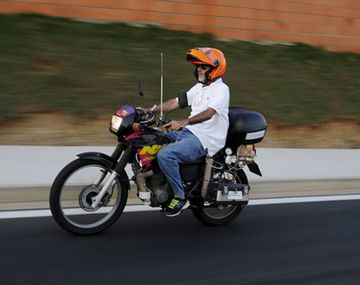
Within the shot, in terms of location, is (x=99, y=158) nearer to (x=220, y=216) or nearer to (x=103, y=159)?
(x=103, y=159)

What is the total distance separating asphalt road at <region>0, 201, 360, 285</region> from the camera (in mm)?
4410

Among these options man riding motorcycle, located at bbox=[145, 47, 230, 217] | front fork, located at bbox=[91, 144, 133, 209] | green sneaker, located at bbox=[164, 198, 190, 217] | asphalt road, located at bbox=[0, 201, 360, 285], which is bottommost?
asphalt road, located at bbox=[0, 201, 360, 285]

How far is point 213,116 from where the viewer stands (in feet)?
17.9

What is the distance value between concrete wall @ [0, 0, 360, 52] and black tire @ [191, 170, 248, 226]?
22.8ft

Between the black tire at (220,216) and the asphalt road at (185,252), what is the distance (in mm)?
84

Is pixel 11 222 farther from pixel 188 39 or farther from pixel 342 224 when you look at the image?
pixel 188 39

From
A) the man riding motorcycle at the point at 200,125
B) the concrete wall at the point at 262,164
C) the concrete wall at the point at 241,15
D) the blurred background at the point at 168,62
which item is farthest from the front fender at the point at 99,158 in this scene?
the concrete wall at the point at 241,15

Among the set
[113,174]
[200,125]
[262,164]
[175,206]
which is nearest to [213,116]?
[200,125]

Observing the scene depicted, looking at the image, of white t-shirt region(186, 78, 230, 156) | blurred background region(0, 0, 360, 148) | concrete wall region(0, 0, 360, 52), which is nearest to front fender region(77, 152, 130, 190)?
white t-shirt region(186, 78, 230, 156)

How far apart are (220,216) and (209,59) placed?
1690 millimetres

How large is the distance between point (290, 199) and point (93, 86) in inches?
177

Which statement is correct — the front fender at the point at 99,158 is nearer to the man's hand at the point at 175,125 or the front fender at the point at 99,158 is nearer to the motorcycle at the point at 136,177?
the motorcycle at the point at 136,177

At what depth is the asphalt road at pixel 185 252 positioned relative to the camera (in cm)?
441

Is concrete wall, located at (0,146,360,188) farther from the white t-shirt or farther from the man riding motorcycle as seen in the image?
the white t-shirt
